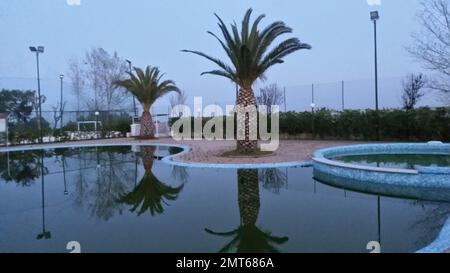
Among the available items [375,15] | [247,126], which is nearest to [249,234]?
[247,126]

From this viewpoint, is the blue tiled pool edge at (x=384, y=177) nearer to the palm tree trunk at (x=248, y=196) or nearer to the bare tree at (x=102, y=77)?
the palm tree trunk at (x=248, y=196)

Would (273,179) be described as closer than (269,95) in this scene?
Yes

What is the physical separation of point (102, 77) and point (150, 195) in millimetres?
26575

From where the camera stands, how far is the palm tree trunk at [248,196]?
5.00m

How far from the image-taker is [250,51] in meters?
10.6

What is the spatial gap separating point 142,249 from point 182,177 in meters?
4.43

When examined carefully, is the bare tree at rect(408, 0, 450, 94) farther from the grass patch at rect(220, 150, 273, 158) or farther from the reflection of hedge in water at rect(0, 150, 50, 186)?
the reflection of hedge in water at rect(0, 150, 50, 186)

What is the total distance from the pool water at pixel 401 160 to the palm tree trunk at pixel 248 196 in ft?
10.3

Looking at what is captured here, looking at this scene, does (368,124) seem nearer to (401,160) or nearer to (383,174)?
(401,160)

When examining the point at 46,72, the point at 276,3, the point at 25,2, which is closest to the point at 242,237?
the point at 25,2

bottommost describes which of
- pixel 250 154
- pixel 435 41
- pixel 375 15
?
pixel 250 154

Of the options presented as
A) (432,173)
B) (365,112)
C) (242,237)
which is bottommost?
(242,237)

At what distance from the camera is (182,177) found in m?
8.22
